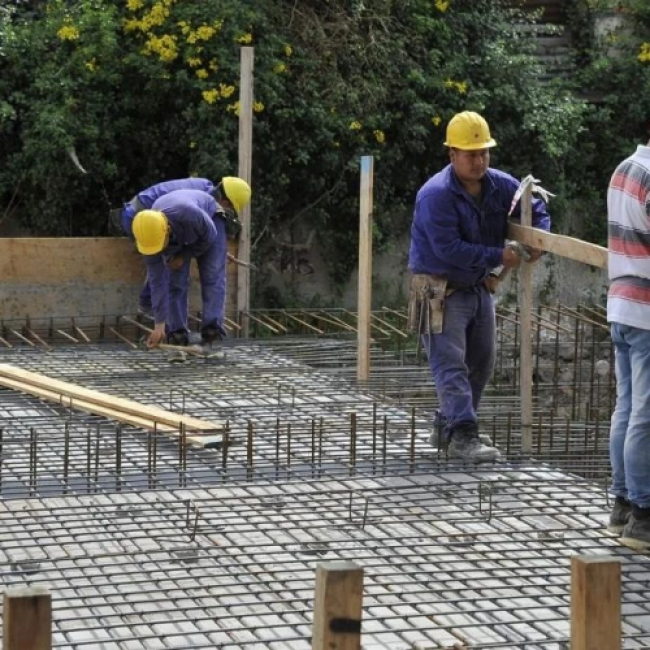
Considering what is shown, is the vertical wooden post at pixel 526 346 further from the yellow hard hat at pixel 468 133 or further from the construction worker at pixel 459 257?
the yellow hard hat at pixel 468 133

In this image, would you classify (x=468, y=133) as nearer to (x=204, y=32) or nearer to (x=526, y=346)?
(x=526, y=346)

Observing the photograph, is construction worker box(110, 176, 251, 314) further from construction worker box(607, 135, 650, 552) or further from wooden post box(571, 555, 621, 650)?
wooden post box(571, 555, 621, 650)

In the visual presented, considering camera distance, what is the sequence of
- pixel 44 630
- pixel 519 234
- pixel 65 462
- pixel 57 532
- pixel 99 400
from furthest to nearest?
pixel 99 400 → pixel 519 234 → pixel 65 462 → pixel 57 532 → pixel 44 630

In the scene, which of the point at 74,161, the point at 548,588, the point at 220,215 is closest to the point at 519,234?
the point at 548,588

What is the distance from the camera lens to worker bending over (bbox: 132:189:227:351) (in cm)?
916

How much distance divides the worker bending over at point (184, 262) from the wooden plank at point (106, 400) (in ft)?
4.09

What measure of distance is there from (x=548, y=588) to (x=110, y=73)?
8.60 metres

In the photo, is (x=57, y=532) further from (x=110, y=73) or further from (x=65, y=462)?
(x=110, y=73)

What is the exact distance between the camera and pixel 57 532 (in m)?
5.34

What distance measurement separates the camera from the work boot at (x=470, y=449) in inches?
252

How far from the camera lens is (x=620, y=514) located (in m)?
5.30

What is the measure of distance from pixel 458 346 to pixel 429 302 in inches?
9.2

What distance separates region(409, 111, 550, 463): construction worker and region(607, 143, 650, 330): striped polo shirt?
4.34ft

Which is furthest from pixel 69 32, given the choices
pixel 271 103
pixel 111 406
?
pixel 111 406
